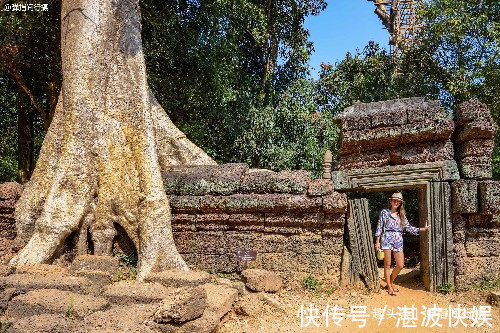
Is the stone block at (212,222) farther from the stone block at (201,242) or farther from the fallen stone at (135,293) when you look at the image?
the fallen stone at (135,293)

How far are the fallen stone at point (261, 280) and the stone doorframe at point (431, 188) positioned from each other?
1524mm

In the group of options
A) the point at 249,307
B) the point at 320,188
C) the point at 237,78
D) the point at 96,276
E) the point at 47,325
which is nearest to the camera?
the point at 47,325

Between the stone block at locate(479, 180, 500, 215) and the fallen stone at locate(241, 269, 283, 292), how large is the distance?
285 centimetres

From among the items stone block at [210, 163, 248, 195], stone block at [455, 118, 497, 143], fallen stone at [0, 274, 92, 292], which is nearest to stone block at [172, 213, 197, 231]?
stone block at [210, 163, 248, 195]

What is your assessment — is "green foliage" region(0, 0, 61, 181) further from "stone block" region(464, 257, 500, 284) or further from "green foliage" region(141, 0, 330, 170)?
"stone block" region(464, 257, 500, 284)

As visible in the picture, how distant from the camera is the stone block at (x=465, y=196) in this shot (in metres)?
5.50

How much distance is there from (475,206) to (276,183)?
104 inches

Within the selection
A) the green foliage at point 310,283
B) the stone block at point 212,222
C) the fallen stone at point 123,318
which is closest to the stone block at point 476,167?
the green foliage at point 310,283

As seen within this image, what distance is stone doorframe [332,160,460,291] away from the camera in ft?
18.6

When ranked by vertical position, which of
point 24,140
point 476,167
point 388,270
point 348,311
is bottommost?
point 348,311

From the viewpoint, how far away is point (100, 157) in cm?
543

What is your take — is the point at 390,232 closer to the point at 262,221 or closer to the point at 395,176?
the point at 395,176

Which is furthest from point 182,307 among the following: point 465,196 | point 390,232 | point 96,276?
point 465,196

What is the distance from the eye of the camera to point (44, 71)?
1053 cm
